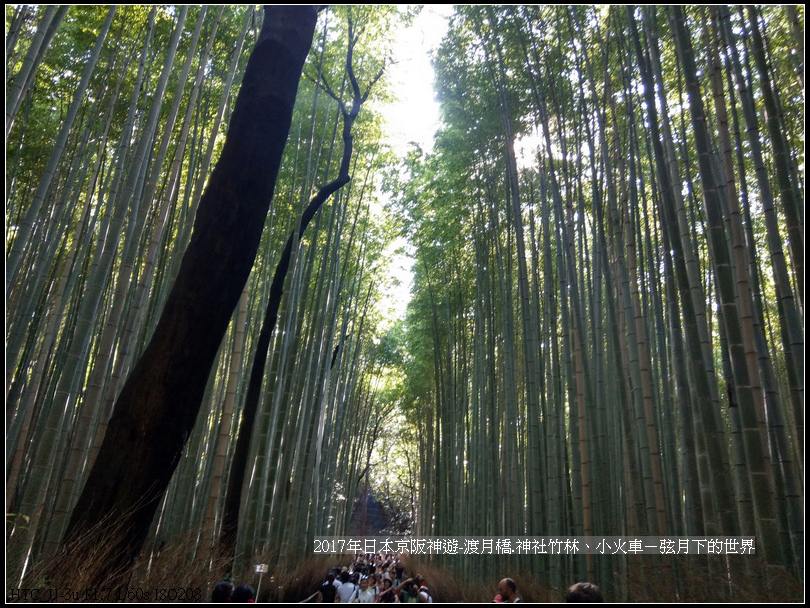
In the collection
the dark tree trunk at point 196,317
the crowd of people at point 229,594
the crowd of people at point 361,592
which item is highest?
the dark tree trunk at point 196,317

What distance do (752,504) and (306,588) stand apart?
437 cm

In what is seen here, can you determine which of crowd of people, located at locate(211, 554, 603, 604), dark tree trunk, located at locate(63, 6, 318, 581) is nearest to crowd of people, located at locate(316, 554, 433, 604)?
crowd of people, located at locate(211, 554, 603, 604)

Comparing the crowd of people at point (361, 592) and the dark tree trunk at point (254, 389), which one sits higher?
the dark tree trunk at point (254, 389)

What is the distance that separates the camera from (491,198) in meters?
5.65

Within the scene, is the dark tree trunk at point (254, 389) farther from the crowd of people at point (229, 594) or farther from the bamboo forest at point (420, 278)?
the crowd of people at point (229, 594)

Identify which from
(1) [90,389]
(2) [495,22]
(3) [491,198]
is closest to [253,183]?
(1) [90,389]

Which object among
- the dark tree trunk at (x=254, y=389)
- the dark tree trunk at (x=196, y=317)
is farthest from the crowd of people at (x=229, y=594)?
the dark tree trunk at (x=254, y=389)

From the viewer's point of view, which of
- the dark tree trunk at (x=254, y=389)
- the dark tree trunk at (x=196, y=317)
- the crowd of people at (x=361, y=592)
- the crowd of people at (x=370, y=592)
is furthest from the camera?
the crowd of people at (x=361, y=592)

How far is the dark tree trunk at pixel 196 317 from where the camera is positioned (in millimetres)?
1780

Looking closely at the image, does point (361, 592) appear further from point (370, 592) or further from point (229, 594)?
point (229, 594)

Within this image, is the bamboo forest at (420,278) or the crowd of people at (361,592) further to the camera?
the crowd of people at (361,592)

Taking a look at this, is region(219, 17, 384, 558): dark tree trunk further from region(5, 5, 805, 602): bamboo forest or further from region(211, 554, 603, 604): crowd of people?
region(211, 554, 603, 604): crowd of people

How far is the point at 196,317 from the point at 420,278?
743 centimetres

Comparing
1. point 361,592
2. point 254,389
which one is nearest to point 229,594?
point 254,389
